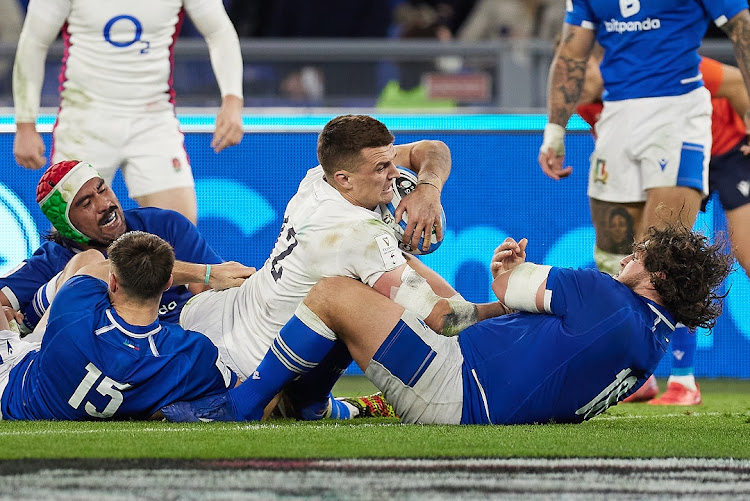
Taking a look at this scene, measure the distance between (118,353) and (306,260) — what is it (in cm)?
75

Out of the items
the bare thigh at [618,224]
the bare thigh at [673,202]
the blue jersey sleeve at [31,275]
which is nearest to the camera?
the blue jersey sleeve at [31,275]

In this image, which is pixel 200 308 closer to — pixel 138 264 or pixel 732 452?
pixel 138 264

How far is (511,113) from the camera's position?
7.89 meters

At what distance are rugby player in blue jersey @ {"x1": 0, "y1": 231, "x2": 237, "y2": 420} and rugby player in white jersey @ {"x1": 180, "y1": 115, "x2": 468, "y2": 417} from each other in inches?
9.7

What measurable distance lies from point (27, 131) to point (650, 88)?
309 centimetres

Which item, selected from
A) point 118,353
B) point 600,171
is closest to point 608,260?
point 600,171

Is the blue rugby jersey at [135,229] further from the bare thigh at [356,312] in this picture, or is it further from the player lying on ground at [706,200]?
the player lying on ground at [706,200]

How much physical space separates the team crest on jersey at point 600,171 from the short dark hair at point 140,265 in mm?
2490

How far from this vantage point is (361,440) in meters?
3.74

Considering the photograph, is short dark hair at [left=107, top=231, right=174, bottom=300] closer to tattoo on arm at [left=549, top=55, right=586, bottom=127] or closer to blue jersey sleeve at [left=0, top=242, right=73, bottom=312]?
blue jersey sleeve at [left=0, top=242, right=73, bottom=312]

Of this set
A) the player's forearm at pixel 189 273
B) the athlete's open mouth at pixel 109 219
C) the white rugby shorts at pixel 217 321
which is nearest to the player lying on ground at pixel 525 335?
the white rugby shorts at pixel 217 321

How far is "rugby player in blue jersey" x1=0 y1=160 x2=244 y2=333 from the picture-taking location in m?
5.20

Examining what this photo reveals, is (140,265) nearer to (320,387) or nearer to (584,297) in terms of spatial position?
(320,387)

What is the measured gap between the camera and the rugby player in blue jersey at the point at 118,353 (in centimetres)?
425
